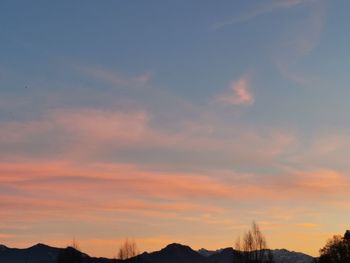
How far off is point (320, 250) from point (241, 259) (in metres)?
24.6

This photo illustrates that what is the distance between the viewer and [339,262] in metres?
142

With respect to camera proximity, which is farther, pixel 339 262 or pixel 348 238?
pixel 348 238

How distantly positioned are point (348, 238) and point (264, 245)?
23.1 metres

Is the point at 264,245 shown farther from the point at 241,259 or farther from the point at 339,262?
the point at 339,262

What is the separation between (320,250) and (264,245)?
1784 centimetres

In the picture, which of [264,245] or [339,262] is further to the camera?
[264,245]

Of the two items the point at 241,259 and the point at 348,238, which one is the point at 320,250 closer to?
the point at 348,238

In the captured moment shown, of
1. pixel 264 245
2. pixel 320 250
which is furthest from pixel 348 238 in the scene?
pixel 264 245

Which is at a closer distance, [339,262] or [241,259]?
[339,262]

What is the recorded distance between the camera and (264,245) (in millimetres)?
155000

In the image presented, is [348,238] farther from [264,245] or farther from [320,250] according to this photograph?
[264,245]

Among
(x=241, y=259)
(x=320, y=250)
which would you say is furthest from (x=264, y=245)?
(x=320, y=250)

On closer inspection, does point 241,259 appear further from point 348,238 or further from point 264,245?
point 348,238

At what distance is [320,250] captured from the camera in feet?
527
